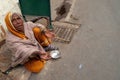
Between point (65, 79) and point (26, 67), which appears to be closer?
point (65, 79)

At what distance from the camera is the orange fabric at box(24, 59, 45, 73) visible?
357 cm

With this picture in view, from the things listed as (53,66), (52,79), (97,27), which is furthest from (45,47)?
(97,27)

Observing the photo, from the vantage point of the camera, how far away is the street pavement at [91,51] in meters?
3.51

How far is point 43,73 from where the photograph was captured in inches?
140

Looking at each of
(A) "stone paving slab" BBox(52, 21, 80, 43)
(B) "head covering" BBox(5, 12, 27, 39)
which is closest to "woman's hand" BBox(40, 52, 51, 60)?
(B) "head covering" BBox(5, 12, 27, 39)

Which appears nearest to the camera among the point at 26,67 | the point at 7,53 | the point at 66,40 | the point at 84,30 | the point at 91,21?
the point at 26,67

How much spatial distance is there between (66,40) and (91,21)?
98 centimetres

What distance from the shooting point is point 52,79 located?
3.45m

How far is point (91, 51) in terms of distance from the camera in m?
3.99

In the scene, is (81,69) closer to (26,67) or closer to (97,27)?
(26,67)

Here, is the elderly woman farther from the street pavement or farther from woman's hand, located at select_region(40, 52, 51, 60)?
the street pavement

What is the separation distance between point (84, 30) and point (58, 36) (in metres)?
0.60

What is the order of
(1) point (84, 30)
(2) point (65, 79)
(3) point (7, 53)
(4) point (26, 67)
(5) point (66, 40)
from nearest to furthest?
(2) point (65, 79) < (4) point (26, 67) < (3) point (7, 53) < (5) point (66, 40) < (1) point (84, 30)

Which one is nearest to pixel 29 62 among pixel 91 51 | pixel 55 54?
pixel 55 54
